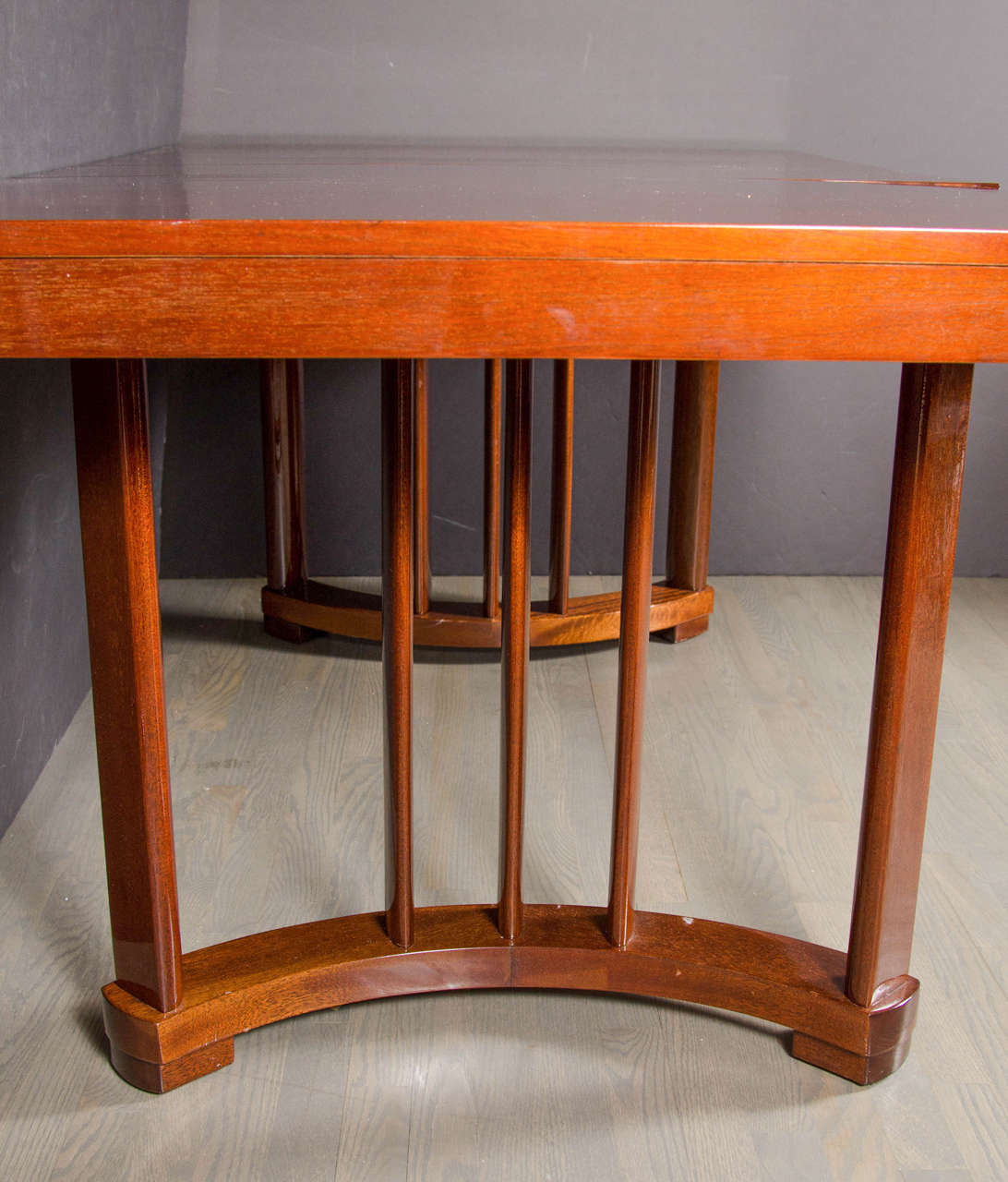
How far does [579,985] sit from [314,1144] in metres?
0.26

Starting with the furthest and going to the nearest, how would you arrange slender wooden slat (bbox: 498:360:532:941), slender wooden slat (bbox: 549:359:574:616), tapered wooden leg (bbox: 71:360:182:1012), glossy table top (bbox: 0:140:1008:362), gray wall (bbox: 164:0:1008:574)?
gray wall (bbox: 164:0:1008:574), slender wooden slat (bbox: 549:359:574:616), slender wooden slat (bbox: 498:360:532:941), tapered wooden leg (bbox: 71:360:182:1012), glossy table top (bbox: 0:140:1008:362)

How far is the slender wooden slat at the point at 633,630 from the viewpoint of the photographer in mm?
1017

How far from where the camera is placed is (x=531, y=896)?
1332 mm

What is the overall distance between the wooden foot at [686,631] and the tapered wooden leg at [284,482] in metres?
0.54

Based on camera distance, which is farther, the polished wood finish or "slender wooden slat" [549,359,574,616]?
"slender wooden slat" [549,359,574,616]

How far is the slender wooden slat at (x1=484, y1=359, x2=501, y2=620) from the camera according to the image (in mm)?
1808

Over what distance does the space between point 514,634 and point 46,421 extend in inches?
30.5

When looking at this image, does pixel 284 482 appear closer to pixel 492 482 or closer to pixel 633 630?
pixel 492 482

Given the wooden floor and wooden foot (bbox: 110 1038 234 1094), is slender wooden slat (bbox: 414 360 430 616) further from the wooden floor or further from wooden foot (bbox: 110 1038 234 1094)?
wooden foot (bbox: 110 1038 234 1094)

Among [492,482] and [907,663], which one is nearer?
[907,663]

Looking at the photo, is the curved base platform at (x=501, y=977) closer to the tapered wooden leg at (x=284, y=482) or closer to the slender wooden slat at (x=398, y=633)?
the slender wooden slat at (x=398, y=633)

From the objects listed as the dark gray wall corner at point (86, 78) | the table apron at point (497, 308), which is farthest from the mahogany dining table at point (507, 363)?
the dark gray wall corner at point (86, 78)

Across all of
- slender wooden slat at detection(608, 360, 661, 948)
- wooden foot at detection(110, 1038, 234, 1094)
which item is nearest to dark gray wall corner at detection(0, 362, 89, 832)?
wooden foot at detection(110, 1038, 234, 1094)

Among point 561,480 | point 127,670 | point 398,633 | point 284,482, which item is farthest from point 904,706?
point 284,482
